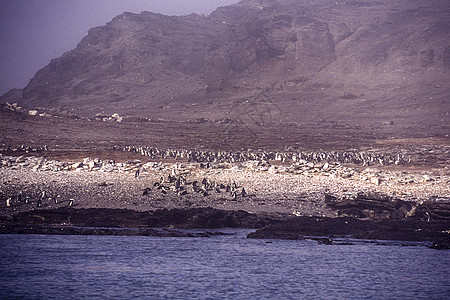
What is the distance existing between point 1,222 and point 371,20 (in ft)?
403

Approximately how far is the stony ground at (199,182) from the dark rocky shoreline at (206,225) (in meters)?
1.29

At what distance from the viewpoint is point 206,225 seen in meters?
20.5

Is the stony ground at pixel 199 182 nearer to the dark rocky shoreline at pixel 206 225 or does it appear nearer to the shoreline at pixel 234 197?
the shoreline at pixel 234 197

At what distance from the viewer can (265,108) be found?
296 feet

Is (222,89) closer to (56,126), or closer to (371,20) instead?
(371,20)

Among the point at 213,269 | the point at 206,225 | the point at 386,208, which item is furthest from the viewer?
the point at 386,208

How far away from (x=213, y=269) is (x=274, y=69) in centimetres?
10461

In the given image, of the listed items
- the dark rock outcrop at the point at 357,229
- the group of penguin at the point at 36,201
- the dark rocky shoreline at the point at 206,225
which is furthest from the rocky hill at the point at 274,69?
the group of penguin at the point at 36,201

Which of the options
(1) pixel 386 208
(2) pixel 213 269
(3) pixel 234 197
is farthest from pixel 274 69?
(2) pixel 213 269

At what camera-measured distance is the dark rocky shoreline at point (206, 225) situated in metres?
19.0

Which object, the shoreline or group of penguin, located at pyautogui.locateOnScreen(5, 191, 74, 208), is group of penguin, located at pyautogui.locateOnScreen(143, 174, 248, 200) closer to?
the shoreline

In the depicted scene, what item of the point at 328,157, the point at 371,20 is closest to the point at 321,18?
the point at 371,20

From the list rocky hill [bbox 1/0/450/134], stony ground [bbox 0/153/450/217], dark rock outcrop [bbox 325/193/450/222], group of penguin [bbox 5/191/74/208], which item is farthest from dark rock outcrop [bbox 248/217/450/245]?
rocky hill [bbox 1/0/450/134]

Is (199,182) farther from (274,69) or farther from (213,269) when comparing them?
(274,69)
